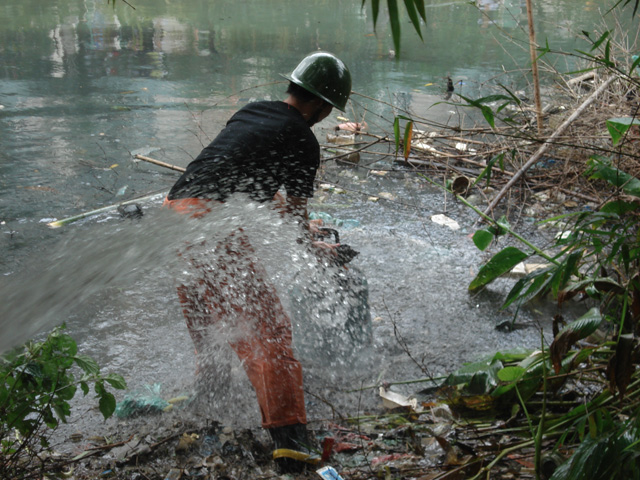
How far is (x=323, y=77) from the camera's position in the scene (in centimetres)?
247

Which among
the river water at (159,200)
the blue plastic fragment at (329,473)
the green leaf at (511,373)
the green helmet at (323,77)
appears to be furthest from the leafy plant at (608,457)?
the green helmet at (323,77)

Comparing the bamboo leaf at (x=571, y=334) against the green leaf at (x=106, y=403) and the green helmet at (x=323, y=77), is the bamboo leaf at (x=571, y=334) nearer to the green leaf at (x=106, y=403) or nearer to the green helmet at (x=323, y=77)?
the green leaf at (x=106, y=403)

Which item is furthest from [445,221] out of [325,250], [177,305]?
[177,305]

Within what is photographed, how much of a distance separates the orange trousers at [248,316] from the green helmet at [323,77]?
26.5 inches

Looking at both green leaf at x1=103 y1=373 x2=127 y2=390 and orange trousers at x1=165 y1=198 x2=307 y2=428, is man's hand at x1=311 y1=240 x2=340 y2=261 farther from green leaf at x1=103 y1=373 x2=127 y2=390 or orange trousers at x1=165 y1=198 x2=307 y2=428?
green leaf at x1=103 y1=373 x2=127 y2=390

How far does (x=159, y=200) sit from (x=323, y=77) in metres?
1.97

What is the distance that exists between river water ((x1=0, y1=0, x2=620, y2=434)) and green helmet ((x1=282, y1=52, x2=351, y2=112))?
24.2 inches

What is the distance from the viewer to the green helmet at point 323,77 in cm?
244

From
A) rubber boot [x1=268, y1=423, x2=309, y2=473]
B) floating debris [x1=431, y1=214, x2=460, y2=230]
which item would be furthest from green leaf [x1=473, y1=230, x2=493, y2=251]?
floating debris [x1=431, y1=214, x2=460, y2=230]

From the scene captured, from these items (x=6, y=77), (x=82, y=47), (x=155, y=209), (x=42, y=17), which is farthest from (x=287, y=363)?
(x=42, y=17)

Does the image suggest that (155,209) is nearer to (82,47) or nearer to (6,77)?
(6,77)

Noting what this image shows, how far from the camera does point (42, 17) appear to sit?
36.7ft

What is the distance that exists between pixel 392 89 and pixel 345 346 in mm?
5207

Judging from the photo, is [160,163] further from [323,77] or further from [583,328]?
[583,328]
